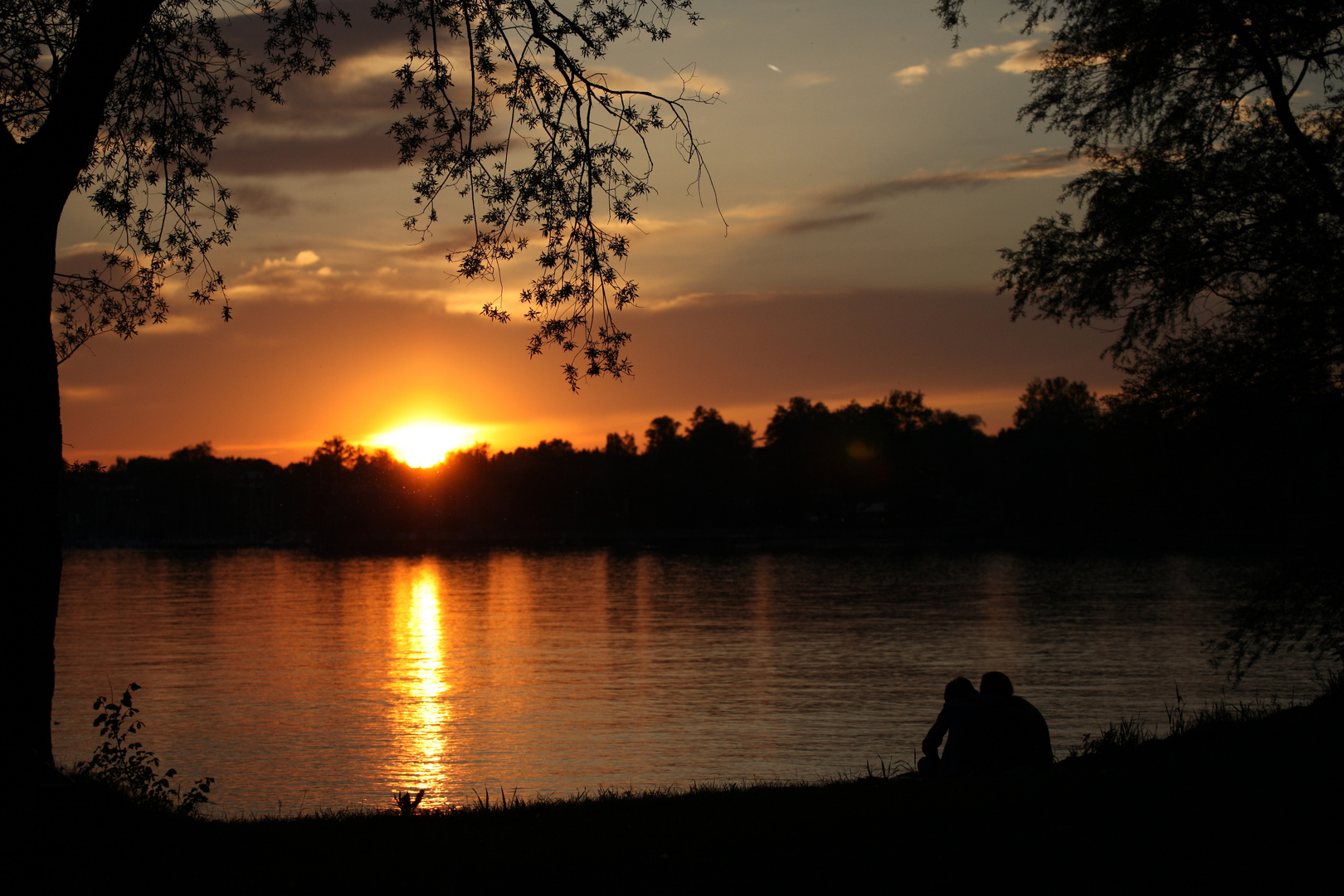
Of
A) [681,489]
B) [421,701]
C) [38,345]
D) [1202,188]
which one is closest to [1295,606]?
[1202,188]

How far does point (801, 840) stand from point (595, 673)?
27378mm

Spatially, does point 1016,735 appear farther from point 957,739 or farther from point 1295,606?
point 1295,606

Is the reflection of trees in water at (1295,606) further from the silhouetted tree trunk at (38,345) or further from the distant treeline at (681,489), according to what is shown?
the distant treeline at (681,489)

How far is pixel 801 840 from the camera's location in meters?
6.91

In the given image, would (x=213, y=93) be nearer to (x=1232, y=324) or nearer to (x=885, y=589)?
(x=1232, y=324)

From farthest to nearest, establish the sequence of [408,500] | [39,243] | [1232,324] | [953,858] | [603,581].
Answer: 1. [408,500]
2. [603,581]
3. [1232,324]
4. [39,243]
5. [953,858]

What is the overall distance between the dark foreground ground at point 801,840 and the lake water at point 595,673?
30.6 feet

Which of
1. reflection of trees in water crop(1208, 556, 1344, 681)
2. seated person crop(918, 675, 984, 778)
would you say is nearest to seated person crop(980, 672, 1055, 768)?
seated person crop(918, 675, 984, 778)

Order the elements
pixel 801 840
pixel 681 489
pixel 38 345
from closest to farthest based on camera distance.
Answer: pixel 801 840 < pixel 38 345 < pixel 681 489

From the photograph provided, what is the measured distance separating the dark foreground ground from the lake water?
367 inches

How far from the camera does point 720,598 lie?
211ft

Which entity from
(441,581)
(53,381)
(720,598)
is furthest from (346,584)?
(53,381)

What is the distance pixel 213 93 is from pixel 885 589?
6138 centimetres

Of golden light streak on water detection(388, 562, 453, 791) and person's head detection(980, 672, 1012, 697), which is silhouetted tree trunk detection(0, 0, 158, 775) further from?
Result: golden light streak on water detection(388, 562, 453, 791)
